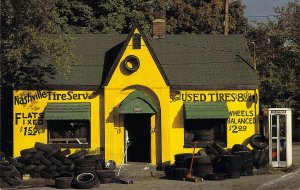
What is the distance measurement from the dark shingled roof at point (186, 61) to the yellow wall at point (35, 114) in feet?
1.79

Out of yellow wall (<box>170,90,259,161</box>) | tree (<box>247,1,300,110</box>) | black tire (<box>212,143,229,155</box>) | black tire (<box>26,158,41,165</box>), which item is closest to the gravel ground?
black tire (<box>26,158,41,165</box>)

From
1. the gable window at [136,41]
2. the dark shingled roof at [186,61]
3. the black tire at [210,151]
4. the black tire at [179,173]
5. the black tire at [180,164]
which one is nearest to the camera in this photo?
the black tire at [179,173]

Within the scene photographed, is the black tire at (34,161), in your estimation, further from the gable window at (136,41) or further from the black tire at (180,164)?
the gable window at (136,41)

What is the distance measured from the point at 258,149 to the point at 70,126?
7904mm

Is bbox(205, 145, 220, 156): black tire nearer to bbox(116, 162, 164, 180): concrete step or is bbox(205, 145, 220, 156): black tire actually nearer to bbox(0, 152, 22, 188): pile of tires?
bbox(116, 162, 164, 180): concrete step

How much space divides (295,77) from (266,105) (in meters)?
2.61

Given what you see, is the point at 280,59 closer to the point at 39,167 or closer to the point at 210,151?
the point at 210,151

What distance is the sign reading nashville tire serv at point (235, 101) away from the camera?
83.4ft

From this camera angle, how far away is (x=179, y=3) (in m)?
45.9

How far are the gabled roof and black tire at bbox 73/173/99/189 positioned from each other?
193 inches

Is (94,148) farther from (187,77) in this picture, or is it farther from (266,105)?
(266,105)

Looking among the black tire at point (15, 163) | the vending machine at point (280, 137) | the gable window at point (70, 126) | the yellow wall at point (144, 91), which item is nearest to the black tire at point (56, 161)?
the black tire at point (15, 163)

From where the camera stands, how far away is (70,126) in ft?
83.8

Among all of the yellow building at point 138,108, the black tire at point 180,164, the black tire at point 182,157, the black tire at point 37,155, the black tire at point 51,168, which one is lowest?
the black tire at point 51,168
